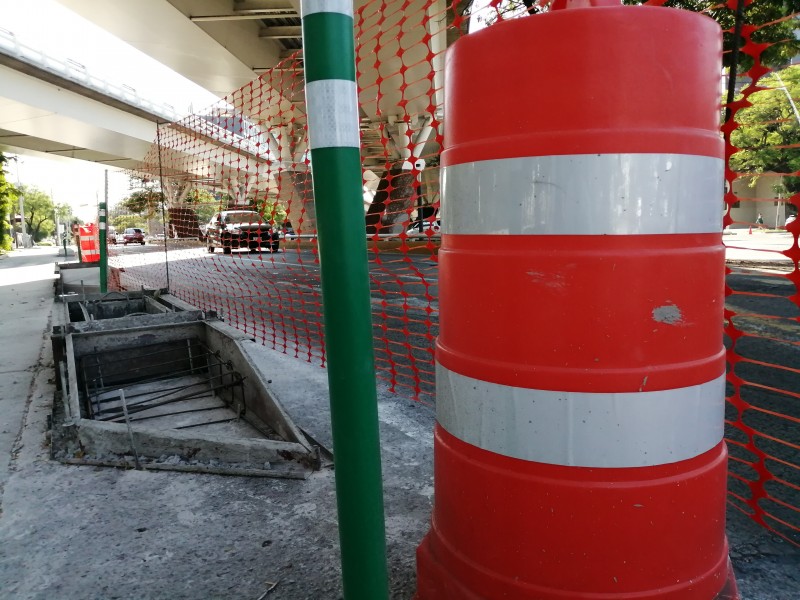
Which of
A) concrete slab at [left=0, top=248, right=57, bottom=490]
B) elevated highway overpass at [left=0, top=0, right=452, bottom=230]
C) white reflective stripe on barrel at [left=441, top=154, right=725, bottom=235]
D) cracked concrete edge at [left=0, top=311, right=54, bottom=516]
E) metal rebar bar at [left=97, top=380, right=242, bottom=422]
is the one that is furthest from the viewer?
elevated highway overpass at [left=0, top=0, right=452, bottom=230]

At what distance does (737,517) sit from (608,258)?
1711 millimetres

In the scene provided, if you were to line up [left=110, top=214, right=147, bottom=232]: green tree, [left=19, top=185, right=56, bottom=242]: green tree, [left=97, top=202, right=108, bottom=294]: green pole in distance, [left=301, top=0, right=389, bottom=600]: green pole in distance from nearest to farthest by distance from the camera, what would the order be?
[left=301, top=0, right=389, bottom=600]: green pole in distance → [left=97, top=202, right=108, bottom=294]: green pole in distance → [left=110, top=214, right=147, bottom=232]: green tree → [left=19, top=185, right=56, bottom=242]: green tree

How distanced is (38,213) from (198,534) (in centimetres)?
10825

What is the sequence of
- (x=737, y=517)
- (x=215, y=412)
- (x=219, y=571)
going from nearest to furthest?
(x=219, y=571) → (x=737, y=517) → (x=215, y=412)

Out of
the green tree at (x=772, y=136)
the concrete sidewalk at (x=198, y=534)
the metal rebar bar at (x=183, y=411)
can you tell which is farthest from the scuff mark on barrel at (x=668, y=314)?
the green tree at (x=772, y=136)

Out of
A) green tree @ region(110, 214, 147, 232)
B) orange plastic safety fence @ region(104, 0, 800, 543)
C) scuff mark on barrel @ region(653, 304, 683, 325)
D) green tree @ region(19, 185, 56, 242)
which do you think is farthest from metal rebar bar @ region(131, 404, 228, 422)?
green tree @ region(19, 185, 56, 242)

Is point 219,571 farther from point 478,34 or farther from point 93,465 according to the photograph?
point 478,34

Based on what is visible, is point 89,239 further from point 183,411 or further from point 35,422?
point 35,422

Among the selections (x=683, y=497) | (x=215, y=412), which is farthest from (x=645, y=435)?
(x=215, y=412)

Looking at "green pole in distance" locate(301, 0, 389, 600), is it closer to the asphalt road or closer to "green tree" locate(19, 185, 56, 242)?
the asphalt road

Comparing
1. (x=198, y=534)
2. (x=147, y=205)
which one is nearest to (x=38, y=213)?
(x=147, y=205)

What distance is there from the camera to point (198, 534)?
86.1 inches

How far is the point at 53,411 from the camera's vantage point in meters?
3.58

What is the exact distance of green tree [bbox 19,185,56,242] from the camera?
89.1 m
